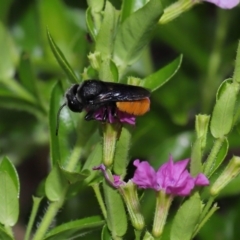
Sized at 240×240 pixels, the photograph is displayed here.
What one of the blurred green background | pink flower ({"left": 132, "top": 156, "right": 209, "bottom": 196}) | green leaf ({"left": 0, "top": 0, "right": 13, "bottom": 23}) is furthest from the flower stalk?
green leaf ({"left": 0, "top": 0, "right": 13, "bottom": 23})

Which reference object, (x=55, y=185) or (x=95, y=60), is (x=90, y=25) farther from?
(x=55, y=185)

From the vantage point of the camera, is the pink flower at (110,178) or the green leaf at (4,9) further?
the green leaf at (4,9)

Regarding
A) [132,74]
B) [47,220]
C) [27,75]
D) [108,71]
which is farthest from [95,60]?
[132,74]

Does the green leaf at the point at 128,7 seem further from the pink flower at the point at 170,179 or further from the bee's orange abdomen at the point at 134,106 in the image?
the pink flower at the point at 170,179

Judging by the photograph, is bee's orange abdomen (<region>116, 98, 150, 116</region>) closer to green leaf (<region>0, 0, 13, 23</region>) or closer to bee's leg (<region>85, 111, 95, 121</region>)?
bee's leg (<region>85, 111, 95, 121</region>)

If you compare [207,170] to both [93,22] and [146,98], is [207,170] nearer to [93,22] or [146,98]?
[146,98]

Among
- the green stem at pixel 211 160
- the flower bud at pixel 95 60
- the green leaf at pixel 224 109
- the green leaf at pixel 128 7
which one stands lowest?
the green stem at pixel 211 160

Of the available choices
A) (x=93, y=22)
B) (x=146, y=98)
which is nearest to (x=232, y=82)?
(x=146, y=98)

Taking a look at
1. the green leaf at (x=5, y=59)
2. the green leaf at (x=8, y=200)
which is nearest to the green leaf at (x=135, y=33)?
the green leaf at (x=8, y=200)
